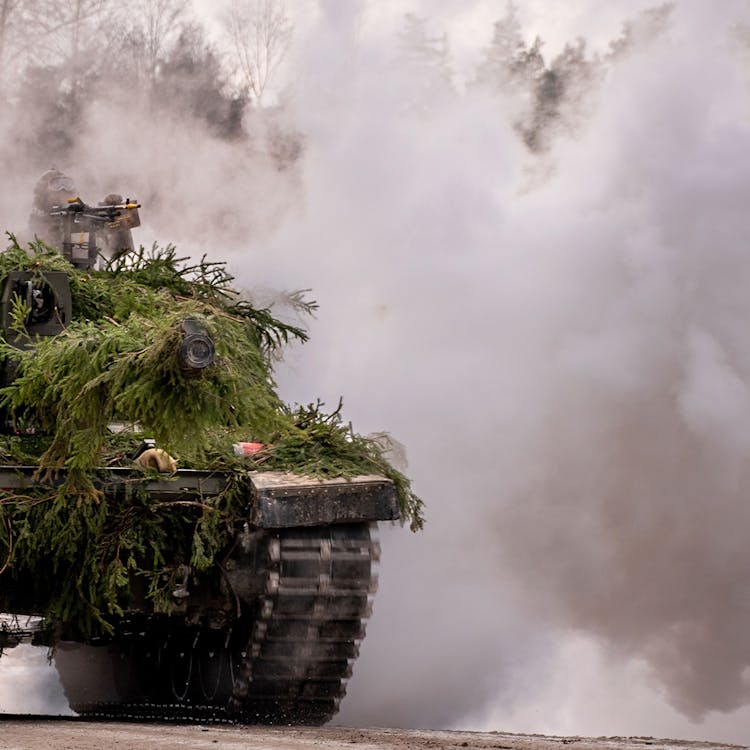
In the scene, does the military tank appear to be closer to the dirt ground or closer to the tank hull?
the tank hull

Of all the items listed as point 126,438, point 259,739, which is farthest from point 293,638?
point 259,739

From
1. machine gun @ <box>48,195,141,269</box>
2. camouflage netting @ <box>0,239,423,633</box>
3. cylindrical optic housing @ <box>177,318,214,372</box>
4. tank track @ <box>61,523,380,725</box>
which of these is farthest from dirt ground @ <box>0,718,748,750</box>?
machine gun @ <box>48,195,141,269</box>

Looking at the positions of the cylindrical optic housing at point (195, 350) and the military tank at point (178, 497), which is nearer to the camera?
the cylindrical optic housing at point (195, 350)

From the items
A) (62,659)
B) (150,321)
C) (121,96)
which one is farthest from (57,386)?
(121,96)

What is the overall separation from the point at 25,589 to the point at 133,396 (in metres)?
1.90

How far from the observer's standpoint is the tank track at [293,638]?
Answer: 827 centimetres

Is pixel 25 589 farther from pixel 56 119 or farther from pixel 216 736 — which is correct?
pixel 56 119

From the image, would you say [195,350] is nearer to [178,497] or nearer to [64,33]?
[178,497]

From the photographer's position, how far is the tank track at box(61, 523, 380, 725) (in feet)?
27.1

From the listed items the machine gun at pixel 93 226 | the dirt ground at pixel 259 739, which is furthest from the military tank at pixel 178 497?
the machine gun at pixel 93 226

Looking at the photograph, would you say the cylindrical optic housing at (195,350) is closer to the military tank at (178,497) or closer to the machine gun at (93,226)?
the military tank at (178,497)

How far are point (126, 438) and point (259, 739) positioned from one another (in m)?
1.96

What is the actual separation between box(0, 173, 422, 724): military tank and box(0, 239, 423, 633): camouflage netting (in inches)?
0.4

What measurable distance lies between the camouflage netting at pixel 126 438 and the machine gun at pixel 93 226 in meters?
0.61
